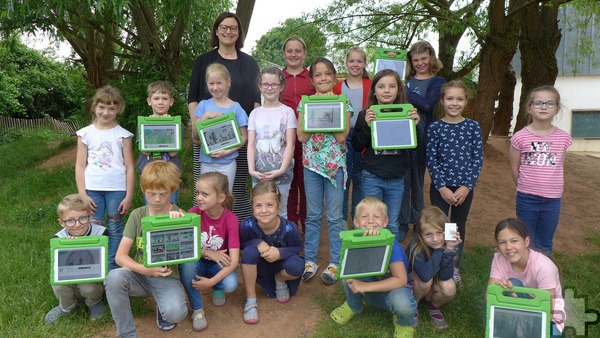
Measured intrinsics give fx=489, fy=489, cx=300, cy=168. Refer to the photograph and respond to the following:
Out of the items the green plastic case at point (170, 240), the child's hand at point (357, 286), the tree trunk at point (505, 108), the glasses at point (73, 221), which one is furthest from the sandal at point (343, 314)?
the tree trunk at point (505, 108)

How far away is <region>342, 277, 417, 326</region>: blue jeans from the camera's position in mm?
3184

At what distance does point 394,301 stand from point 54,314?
7.91 feet

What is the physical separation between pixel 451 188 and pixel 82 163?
9.89 feet

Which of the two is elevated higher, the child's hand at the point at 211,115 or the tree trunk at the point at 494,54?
the tree trunk at the point at 494,54

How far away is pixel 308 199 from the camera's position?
13.3ft

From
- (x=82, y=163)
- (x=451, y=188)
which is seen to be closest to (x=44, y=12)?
(x=82, y=163)

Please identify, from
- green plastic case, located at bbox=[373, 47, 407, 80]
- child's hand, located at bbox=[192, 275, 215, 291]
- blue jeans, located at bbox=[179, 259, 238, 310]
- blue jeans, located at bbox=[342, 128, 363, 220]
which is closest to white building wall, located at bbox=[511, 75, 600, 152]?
green plastic case, located at bbox=[373, 47, 407, 80]

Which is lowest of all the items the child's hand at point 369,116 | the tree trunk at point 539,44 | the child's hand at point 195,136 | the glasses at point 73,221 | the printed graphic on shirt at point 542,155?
the glasses at point 73,221

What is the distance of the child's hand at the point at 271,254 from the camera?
354cm

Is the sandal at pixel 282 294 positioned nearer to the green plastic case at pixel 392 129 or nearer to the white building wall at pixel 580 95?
the green plastic case at pixel 392 129

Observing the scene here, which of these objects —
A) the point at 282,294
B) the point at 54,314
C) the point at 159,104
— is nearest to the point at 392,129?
the point at 282,294

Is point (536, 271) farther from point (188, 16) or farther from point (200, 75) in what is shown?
point (188, 16)

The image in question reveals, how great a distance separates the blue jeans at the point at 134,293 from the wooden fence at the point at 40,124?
15.5 metres
